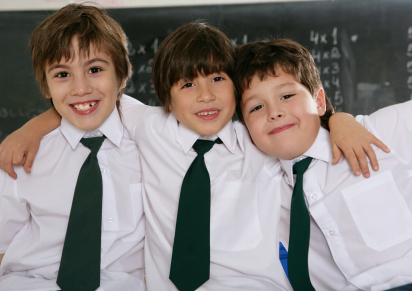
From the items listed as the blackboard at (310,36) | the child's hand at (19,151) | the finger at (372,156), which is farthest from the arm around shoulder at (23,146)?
the blackboard at (310,36)

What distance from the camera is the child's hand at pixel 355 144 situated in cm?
108

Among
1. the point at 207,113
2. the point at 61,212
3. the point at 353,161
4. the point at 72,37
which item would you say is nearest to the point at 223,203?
the point at 207,113

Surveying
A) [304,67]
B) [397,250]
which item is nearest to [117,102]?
[304,67]

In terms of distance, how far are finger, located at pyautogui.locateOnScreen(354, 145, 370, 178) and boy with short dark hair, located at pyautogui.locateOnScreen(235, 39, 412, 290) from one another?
0.18 ft

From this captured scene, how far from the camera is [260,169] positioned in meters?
1.24

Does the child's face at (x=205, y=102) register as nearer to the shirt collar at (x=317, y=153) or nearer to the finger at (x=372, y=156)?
the shirt collar at (x=317, y=153)

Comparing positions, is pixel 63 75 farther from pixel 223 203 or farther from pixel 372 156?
pixel 372 156

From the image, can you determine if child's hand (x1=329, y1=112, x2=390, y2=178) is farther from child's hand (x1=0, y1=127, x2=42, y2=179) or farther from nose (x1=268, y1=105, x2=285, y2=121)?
child's hand (x1=0, y1=127, x2=42, y2=179)

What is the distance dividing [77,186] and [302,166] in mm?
787

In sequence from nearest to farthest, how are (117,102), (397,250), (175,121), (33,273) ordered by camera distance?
(397,250) → (33,273) → (175,121) → (117,102)

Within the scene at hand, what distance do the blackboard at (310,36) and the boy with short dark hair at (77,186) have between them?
120 centimetres

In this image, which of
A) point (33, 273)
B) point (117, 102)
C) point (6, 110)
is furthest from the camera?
point (6, 110)

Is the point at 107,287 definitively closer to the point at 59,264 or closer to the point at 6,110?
the point at 59,264

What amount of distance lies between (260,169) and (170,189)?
0.33 m
